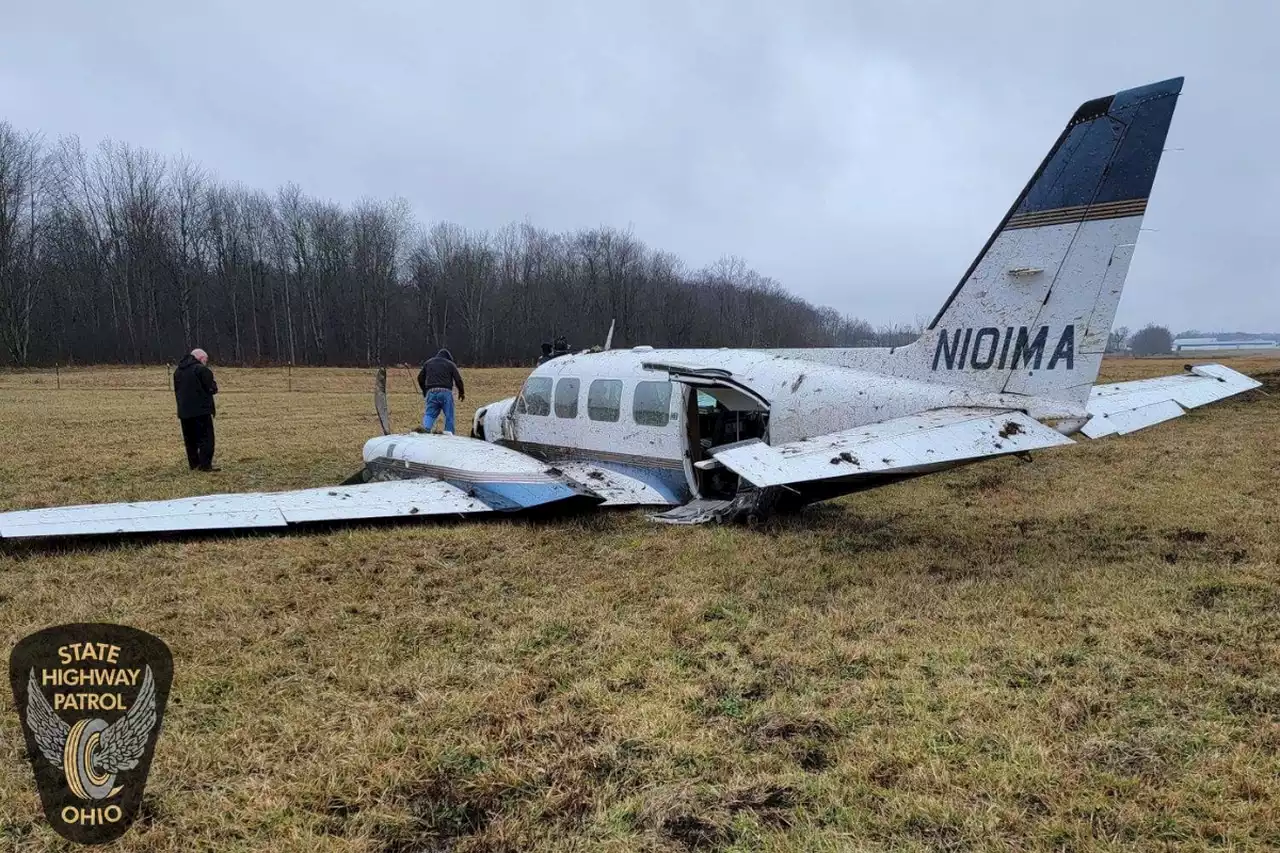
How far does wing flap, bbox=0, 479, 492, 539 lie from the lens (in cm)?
645

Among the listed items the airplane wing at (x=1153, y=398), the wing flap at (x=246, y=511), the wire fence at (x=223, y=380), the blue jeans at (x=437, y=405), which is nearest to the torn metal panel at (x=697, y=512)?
the wing flap at (x=246, y=511)

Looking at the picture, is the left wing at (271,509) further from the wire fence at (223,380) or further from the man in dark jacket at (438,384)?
the wire fence at (223,380)

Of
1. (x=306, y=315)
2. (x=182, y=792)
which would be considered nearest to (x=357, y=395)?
(x=182, y=792)

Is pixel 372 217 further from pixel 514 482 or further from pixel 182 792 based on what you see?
pixel 182 792

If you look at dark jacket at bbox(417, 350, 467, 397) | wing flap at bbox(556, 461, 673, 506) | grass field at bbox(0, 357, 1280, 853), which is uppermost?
dark jacket at bbox(417, 350, 467, 397)

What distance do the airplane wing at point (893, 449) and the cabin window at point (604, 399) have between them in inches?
142

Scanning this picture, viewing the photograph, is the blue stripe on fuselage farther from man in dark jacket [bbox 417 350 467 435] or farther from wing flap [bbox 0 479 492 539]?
man in dark jacket [bbox 417 350 467 435]

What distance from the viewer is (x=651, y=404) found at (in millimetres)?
8422

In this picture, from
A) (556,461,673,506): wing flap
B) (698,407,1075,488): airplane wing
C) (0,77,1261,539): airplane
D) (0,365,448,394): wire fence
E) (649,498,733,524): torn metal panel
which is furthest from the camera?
(0,365,448,394): wire fence

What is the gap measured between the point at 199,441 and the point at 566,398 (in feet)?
21.4

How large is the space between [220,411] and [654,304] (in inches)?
2047

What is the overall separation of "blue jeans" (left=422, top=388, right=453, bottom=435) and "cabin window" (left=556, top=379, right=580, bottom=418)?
12.2 feet

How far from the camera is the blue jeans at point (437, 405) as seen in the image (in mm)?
12547

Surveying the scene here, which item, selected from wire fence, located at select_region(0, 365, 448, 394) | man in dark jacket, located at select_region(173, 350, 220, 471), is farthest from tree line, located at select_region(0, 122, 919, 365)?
man in dark jacket, located at select_region(173, 350, 220, 471)
